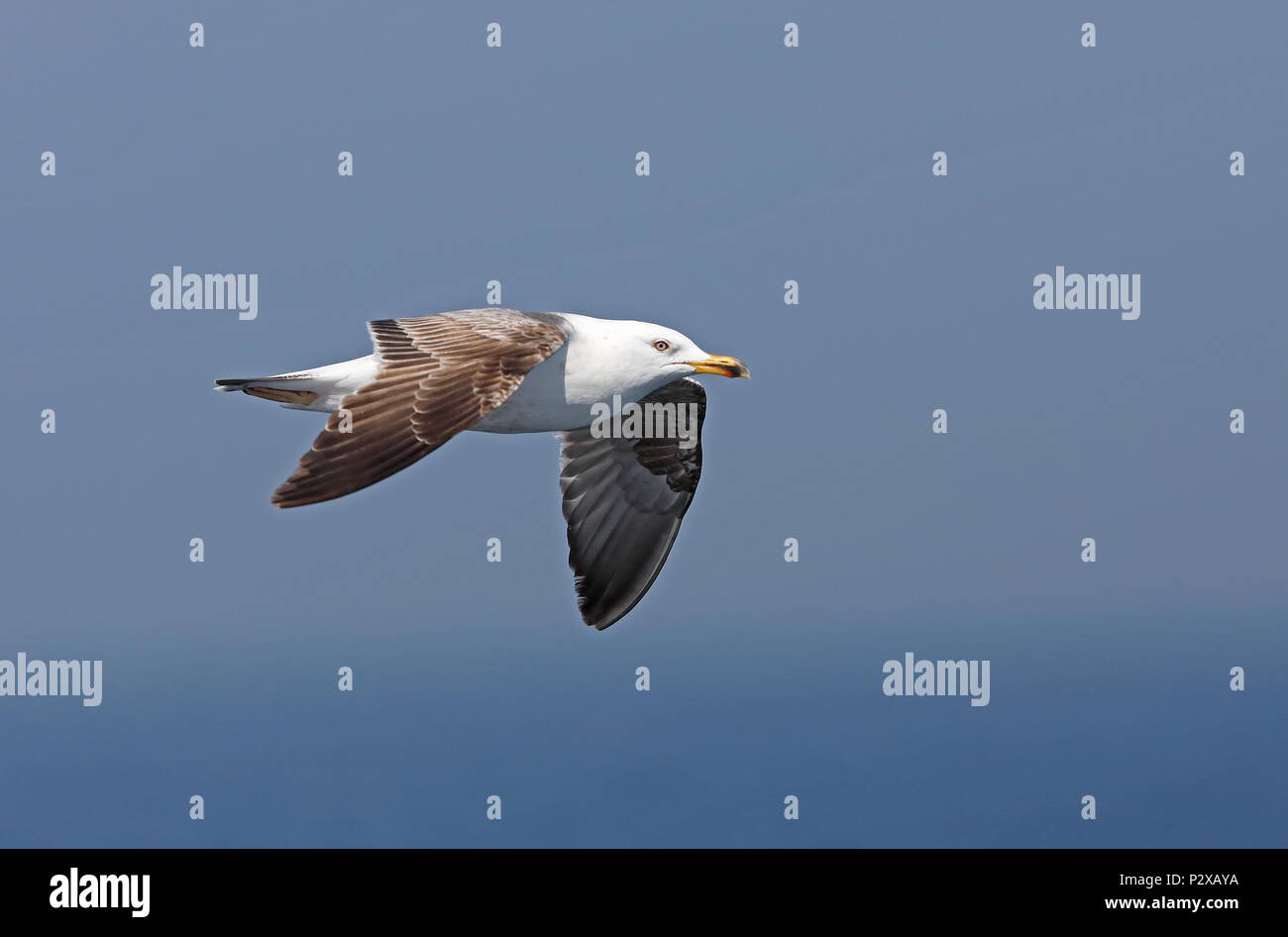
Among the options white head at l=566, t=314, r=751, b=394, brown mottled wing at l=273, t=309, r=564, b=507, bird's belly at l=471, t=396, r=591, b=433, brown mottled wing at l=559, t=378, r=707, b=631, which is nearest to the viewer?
brown mottled wing at l=273, t=309, r=564, b=507

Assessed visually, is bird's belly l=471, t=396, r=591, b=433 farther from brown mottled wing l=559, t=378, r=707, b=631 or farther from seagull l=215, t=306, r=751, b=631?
brown mottled wing l=559, t=378, r=707, b=631

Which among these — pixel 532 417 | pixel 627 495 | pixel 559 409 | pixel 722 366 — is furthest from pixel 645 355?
pixel 627 495

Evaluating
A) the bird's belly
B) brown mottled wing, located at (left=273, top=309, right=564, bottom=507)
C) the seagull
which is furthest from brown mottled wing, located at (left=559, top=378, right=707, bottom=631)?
brown mottled wing, located at (left=273, top=309, right=564, bottom=507)

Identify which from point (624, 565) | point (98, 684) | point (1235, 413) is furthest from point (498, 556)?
point (1235, 413)

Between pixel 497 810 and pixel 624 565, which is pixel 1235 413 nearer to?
pixel 624 565

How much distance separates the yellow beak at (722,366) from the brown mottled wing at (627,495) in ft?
4.72

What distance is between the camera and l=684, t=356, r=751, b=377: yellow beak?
11.0m

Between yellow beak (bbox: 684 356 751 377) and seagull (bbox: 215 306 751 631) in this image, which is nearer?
seagull (bbox: 215 306 751 631)

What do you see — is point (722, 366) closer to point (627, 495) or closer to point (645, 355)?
point (645, 355)

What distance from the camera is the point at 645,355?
11.1m

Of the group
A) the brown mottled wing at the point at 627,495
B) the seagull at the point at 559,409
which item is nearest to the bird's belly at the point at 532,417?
the seagull at the point at 559,409

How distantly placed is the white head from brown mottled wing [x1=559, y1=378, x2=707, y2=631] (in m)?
1.38

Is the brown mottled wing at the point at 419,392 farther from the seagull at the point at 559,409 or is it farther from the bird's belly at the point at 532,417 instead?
the bird's belly at the point at 532,417

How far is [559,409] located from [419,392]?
5.08ft
